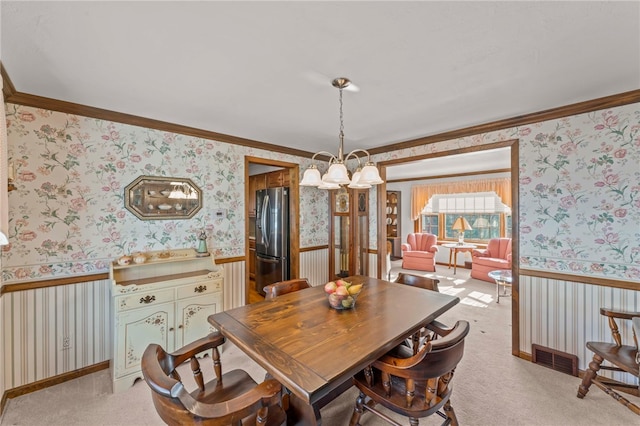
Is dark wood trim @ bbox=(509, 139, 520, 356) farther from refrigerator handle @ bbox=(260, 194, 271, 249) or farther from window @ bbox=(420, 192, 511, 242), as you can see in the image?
window @ bbox=(420, 192, 511, 242)

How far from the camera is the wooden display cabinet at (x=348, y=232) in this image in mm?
4086

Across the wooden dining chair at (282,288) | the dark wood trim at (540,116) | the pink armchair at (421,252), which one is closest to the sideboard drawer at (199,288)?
the wooden dining chair at (282,288)

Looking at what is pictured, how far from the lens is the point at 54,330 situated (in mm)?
2240

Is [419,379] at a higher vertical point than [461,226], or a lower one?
lower

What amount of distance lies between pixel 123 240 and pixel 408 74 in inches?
114

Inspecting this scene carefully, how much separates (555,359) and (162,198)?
13.6ft

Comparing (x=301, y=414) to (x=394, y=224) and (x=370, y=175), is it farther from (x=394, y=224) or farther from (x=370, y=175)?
(x=394, y=224)

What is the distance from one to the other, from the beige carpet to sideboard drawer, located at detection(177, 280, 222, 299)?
708 millimetres

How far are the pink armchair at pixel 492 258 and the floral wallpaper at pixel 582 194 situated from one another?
3069 millimetres

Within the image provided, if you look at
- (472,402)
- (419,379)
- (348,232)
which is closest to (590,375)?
(472,402)

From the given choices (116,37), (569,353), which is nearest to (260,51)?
(116,37)

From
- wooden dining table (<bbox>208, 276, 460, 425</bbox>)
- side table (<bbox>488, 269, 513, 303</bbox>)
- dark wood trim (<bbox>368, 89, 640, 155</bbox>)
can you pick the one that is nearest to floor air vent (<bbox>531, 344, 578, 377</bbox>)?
wooden dining table (<bbox>208, 276, 460, 425</bbox>)

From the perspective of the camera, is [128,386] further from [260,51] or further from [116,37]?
[260,51]

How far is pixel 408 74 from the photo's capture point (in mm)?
1806
